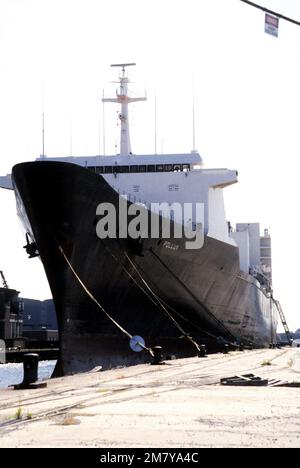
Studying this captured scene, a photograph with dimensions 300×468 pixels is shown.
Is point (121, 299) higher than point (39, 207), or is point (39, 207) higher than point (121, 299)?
point (39, 207)

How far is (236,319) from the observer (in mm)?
28969

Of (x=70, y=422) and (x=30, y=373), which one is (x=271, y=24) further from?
(x=30, y=373)

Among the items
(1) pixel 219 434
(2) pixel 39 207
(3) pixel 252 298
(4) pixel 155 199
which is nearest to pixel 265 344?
(3) pixel 252 298

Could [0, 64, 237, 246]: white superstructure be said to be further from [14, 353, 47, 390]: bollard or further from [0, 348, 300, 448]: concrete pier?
[0, 348, 300, 448]: concrete pier

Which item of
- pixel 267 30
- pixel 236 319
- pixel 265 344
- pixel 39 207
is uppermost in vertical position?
pixel 267 30

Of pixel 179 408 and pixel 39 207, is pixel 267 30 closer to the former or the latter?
pixel 179 408

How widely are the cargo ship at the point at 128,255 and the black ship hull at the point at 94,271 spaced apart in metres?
0.03

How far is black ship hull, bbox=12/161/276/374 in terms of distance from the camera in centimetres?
1662

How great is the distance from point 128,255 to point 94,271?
4.55ft

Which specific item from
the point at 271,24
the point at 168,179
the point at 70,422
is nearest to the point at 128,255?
the point at 168,179

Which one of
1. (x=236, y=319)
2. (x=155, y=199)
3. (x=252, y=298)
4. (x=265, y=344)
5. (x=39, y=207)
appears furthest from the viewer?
(x=265, y=344)

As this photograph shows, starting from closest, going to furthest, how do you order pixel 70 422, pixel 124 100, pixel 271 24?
1. pixel 70 422
2. pixel 271 24
3. pixel 124 100

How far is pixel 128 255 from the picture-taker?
18.3m
